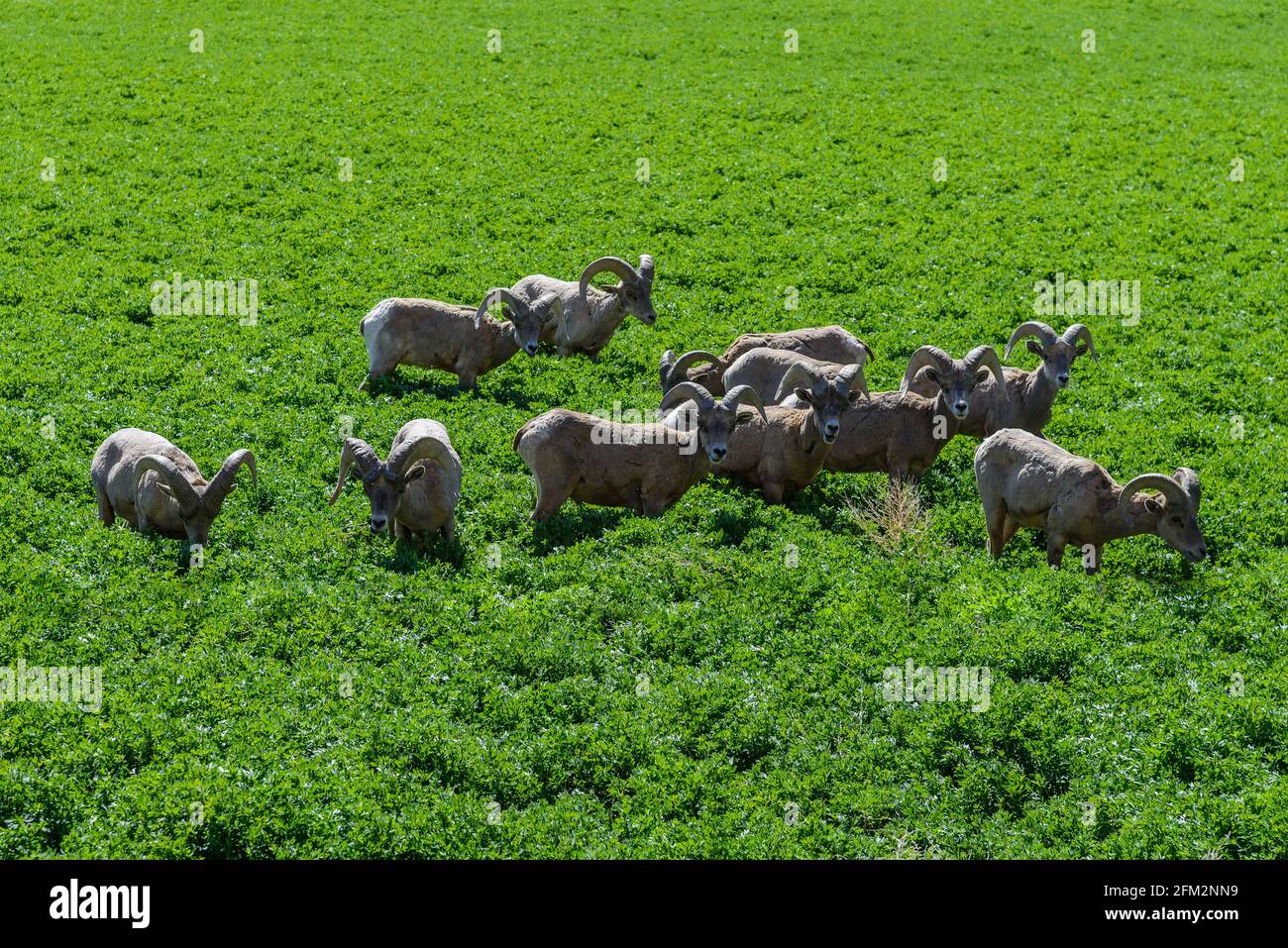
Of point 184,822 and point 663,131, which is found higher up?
point 663,131

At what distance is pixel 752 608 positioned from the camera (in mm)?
16031

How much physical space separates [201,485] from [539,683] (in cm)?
561

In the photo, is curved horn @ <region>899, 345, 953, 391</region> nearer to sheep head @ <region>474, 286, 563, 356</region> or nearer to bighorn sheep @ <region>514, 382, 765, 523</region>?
bighorn sheep @ <region>514, 382, 765, 523</region>

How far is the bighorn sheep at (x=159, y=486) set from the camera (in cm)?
1666

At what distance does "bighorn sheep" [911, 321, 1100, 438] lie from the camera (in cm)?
2084

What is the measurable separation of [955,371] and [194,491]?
35.6 feet

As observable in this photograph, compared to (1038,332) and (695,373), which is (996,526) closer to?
(1038,332)

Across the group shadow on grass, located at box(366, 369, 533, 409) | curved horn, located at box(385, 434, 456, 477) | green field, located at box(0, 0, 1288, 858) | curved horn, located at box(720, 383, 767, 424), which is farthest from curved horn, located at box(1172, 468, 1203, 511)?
shadow on grass, located at box(366, 369, 533, 409)

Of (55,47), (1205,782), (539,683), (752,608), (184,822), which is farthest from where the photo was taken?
(55,47)

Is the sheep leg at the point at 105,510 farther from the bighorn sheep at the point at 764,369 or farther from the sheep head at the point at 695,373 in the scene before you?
the bighorn sheep at the point at 764,369

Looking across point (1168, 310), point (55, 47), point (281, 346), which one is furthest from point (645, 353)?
point (55, 47)

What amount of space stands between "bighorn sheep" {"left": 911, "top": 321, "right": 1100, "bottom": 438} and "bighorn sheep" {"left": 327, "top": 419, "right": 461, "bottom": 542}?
26.4 feet

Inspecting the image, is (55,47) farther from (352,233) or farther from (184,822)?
(184,822)

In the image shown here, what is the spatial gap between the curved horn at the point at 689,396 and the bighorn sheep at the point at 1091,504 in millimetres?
4103
